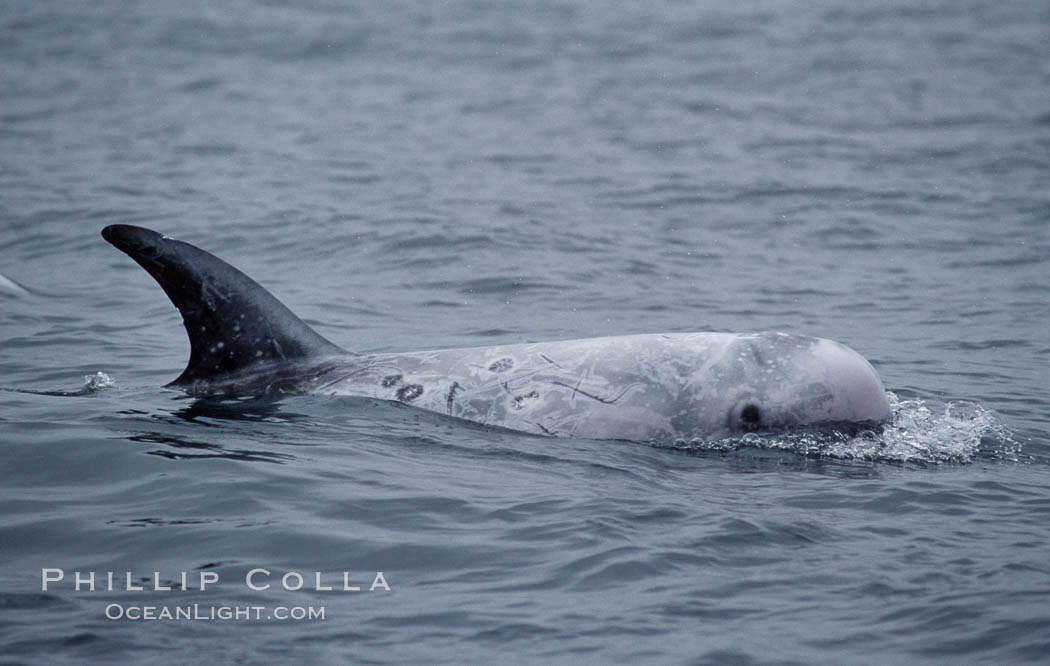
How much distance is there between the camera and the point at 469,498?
7.27 metres

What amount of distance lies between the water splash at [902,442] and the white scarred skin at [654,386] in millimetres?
83

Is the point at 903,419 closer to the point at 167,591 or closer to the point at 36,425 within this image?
the point at 167,591

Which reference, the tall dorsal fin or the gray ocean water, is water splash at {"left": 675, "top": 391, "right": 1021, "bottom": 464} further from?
the tall dorsal fin

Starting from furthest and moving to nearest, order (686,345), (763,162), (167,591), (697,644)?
(763,162) < (686,345) < (167,591) < (697,644)

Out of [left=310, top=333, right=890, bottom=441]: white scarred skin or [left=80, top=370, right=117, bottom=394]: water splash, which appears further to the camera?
[left=80, top=370, right=117, bottom=394]: water splash

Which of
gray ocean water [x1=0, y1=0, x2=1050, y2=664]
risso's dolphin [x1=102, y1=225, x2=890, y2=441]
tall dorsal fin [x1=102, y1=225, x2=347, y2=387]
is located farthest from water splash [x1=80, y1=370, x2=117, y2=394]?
tall dorsal fin [x1=102, y1=225, x2=347, y2=387]

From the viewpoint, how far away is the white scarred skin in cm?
801

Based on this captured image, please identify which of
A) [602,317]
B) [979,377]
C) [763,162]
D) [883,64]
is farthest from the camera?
[883,64]

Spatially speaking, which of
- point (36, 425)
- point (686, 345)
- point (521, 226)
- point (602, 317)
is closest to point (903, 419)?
point (686, 345)

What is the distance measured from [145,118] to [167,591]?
2055 centimetres

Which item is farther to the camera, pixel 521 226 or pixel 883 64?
pixel 883 64

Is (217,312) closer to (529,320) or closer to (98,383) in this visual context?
(98,383)

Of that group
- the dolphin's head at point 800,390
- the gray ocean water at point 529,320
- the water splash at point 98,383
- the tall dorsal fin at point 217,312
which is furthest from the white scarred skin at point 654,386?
the water splash at point 98,383

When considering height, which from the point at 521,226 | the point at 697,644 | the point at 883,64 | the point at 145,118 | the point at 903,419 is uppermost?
the point at 883,64
